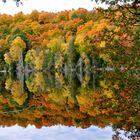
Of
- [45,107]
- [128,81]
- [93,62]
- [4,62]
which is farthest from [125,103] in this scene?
[4,62]

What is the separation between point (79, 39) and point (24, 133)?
210 ft

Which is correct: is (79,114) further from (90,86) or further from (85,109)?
(90,86)

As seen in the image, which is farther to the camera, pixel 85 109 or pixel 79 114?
pixel 85 109

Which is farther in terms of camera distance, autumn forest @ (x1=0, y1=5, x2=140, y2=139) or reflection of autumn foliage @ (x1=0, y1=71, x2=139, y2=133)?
reflection of autumn foliage @ (x1=0, y1=71, x2=139, y2=133)

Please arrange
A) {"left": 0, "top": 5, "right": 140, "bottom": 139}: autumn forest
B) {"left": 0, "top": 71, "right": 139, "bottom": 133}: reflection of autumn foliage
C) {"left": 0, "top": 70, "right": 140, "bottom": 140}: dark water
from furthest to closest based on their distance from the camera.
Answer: {"left": 0, "top": 71, "right": 139, "bottom": 133}: reflection of autumn foliage < {"left": 0, "top": 70, "right": 140, "bottom": 140}: dark water < {"left": 0, "top": 5, "right": 140, "bottom": 139}: autumn forest

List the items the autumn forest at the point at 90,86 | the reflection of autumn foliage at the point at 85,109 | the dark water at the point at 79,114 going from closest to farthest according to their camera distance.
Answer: the autumn forest at the point at 90,86, the dark water at the point at 79,114, the reflection of autumn foliage at the point at 85,109

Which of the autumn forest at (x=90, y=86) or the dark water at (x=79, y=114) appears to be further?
the dark water at (x=79, y=114)

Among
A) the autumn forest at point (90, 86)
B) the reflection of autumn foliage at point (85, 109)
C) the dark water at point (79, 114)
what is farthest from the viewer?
the reflection of autumn foliage at point (85, 109)

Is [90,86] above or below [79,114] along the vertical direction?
above

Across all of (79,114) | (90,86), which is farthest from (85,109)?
(90,86)

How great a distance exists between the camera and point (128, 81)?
1521 centimetres

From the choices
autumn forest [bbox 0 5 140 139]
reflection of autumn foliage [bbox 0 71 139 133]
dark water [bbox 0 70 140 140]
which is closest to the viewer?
autumn forest [bbox 0 5 140 139]

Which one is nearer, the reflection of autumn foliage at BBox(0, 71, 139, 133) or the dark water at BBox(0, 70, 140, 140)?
the dark water at BBox(0, 70, 140, 140)

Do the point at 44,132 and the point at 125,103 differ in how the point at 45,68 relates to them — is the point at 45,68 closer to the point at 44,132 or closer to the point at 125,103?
the point at 44,132
